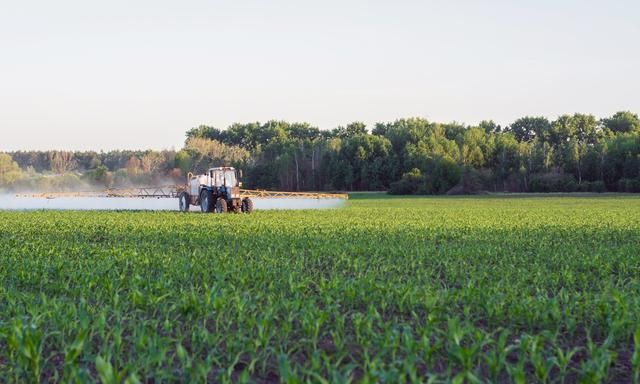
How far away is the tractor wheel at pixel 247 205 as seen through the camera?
121 feet

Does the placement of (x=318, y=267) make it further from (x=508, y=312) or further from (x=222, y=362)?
(x=222, y=362)

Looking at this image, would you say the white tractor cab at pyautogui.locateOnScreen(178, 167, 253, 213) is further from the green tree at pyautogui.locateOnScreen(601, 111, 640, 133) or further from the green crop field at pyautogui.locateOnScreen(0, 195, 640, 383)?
the green tree at pyautogui.locateOnScreen(601, 111, 640, 133)

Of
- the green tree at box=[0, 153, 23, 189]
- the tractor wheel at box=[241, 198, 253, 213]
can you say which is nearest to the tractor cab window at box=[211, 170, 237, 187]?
the tractor wheel at box=[241, 198, 253, 213]

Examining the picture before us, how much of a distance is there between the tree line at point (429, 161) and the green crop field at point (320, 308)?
5697 cm

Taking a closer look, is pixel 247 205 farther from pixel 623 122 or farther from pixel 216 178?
pixel 623 122

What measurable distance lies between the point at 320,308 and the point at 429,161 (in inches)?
3159

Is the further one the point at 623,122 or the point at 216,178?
the point at 623,122

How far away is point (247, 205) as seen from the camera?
122ft

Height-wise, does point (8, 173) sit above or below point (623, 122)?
below

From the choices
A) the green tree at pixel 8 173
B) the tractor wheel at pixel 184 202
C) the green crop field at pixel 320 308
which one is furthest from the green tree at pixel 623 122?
the green crop field at pixel 320 308

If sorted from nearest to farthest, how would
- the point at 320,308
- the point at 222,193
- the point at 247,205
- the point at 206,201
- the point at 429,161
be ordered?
the point at 320,308
the point at 222,193
the point at 247,205
the point at 206,201
the point at 429,161

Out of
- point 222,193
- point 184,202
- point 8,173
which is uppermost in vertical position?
point 8,173

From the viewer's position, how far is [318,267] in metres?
14.9

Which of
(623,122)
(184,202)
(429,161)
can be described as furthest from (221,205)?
(623,122)
